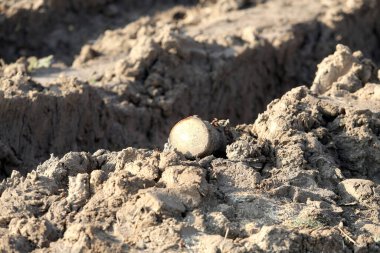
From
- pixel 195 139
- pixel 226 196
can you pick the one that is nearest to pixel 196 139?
pixel 195 139

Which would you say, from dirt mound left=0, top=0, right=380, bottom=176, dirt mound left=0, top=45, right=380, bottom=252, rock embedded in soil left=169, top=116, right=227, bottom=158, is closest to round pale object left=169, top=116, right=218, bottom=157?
rock embedded in soil left=169, top=116, right=227, bottom=158

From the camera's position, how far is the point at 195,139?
6.60 m

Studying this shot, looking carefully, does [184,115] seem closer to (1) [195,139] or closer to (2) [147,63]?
(2) [147,63]

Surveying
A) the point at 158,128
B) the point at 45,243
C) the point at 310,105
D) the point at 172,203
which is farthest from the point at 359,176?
the point at 158,128

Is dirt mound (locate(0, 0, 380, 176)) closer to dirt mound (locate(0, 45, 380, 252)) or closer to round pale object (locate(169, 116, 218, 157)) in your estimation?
round pale object (locate(169, 116, 218, 157))

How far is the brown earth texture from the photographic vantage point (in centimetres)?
573

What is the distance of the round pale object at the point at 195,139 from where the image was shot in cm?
658

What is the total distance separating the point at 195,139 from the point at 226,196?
2.27ft

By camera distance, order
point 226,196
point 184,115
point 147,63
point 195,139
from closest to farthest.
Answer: point 226,196 → point 195,139 → point 147,63 → point 184,115

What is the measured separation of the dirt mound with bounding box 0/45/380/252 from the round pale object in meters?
0.15

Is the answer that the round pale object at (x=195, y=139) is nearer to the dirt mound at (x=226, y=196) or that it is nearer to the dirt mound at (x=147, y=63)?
the dirt mound at (x=226, y=196)

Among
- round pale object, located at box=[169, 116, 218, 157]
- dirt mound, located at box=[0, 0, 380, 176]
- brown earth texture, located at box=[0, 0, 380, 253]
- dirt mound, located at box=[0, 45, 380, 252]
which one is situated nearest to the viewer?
dirt mound, located at box=[0, 45, 380, 252]

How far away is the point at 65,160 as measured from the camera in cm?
641

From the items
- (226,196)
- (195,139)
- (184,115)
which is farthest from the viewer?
(184,115)
